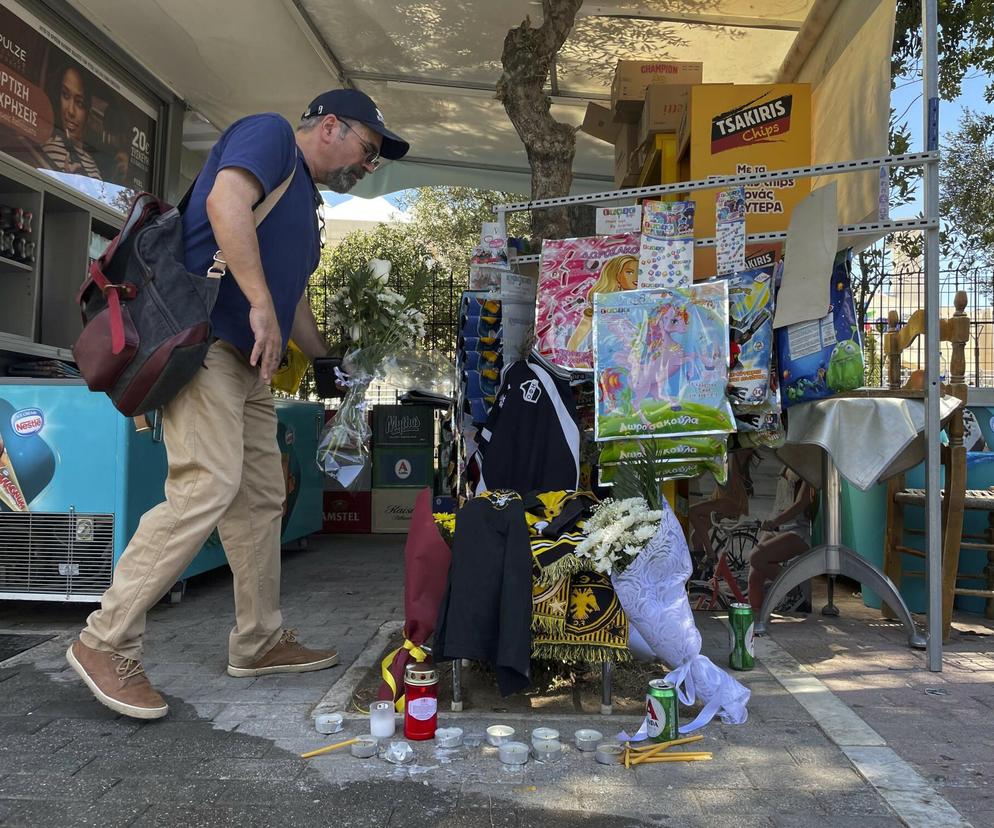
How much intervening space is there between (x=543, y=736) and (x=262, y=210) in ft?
6.19

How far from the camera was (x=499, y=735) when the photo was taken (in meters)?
2.58

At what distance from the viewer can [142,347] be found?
2.69m

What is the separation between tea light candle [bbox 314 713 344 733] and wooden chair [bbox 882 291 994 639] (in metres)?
2.64

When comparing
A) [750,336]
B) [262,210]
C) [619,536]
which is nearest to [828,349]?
[750,336]

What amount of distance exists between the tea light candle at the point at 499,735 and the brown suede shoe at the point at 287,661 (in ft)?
3.35

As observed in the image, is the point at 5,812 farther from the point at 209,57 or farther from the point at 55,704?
the point at 209,57

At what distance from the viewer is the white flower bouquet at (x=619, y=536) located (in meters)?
2.81

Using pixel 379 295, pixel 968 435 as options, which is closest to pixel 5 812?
pixel 379 295

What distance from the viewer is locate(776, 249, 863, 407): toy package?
351 cm

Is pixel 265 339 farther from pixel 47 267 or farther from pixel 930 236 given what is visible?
pixel 47 267

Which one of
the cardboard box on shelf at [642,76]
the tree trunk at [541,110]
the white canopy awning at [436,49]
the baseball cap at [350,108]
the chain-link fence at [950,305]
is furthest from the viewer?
the chain-link fence at [950,305]

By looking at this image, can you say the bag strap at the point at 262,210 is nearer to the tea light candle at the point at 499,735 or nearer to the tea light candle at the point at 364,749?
the tea light candle at the point at 364,749

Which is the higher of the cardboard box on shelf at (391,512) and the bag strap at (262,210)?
the bag strap at (262,210)

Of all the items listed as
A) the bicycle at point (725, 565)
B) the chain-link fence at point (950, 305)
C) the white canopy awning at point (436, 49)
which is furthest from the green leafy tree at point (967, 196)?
the bicycle at point (725, 565)
